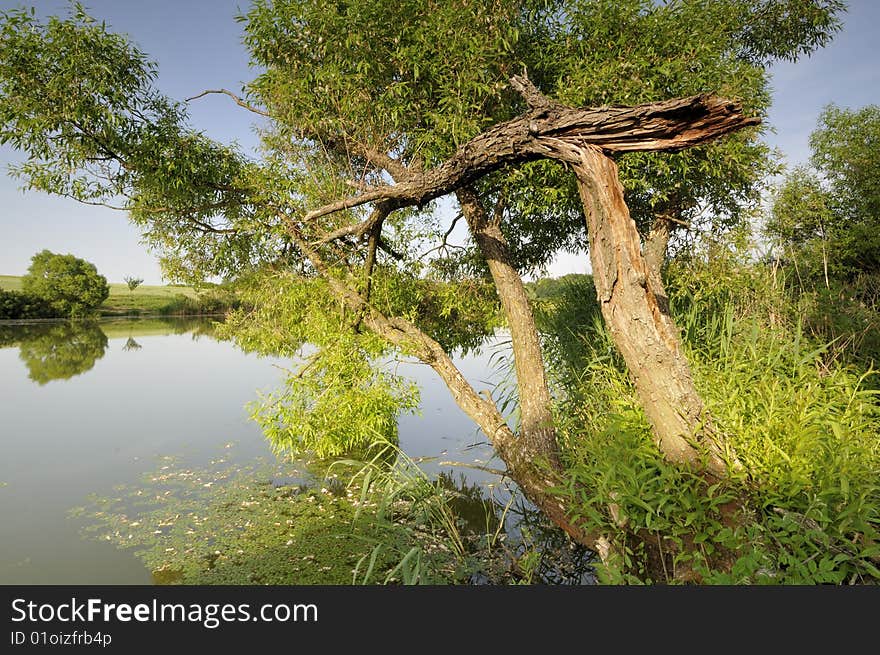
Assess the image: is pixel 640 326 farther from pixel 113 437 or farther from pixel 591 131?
pixel 113 437

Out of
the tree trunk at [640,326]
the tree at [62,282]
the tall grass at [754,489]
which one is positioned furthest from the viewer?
the tree at [62,282]

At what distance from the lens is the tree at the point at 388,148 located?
418 cm

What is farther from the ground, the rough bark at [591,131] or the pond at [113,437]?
the rough bark at [591,131]

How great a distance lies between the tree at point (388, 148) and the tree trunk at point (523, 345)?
2cm

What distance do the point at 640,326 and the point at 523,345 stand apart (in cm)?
205

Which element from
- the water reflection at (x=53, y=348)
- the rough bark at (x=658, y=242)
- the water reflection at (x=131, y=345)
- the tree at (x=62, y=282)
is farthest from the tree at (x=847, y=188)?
the tree at (x=62, y=282)

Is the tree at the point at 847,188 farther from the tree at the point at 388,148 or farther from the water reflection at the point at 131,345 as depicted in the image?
the water reflection at the point at 131,345

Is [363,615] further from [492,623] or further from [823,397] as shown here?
[823,397]

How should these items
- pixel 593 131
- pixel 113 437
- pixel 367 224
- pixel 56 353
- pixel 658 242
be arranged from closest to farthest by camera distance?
pixel 593 131 → pixel 367 224 → pixel 658 242 → pixel 113 437 → pixel 56 353

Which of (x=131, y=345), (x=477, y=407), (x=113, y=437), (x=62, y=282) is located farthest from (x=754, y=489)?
(x=62, y=282)

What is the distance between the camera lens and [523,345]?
15.1 feet

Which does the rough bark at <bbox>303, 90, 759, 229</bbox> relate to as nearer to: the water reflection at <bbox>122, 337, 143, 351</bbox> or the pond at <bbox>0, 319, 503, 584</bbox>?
the pond at <bbox>0, 319, 503, 584</bbox>

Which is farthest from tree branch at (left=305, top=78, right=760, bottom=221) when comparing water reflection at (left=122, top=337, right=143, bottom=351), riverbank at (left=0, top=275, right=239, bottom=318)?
riverbank at (left=0, top=275, right=239, bottom=318)

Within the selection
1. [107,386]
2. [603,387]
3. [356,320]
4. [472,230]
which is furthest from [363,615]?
[107,386]
